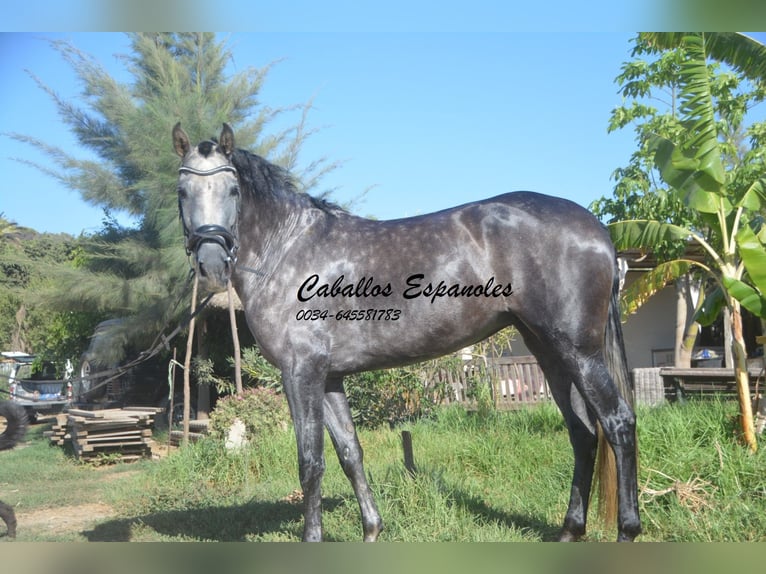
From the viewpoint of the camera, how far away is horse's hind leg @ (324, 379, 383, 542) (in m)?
3.78

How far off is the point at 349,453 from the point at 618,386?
5.34 feet

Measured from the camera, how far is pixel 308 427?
3.46 metres

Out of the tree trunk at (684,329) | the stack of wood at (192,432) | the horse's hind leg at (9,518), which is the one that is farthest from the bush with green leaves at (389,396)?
the tree trunk at (684,329)

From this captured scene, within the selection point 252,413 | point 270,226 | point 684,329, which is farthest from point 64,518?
point 684,329

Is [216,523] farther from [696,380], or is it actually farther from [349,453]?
[696,380]

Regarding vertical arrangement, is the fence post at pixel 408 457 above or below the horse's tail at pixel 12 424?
below

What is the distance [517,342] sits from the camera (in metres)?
13.4

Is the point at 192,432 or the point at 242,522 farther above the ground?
the point at 192,432

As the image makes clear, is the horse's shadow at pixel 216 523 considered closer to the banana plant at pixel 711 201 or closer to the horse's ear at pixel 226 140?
the horse's ear at pixel 226 140

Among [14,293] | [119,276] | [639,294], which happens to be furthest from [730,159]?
[14,293]

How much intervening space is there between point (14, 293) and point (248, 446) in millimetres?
6522

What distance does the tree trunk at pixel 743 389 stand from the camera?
17.4ft

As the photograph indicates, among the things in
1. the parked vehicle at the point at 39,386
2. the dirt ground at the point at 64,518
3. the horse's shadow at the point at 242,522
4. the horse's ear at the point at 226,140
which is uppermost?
the horse's ear at the point at 226,140

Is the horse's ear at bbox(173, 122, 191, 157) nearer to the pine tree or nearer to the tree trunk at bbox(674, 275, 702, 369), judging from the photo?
the pine tree
